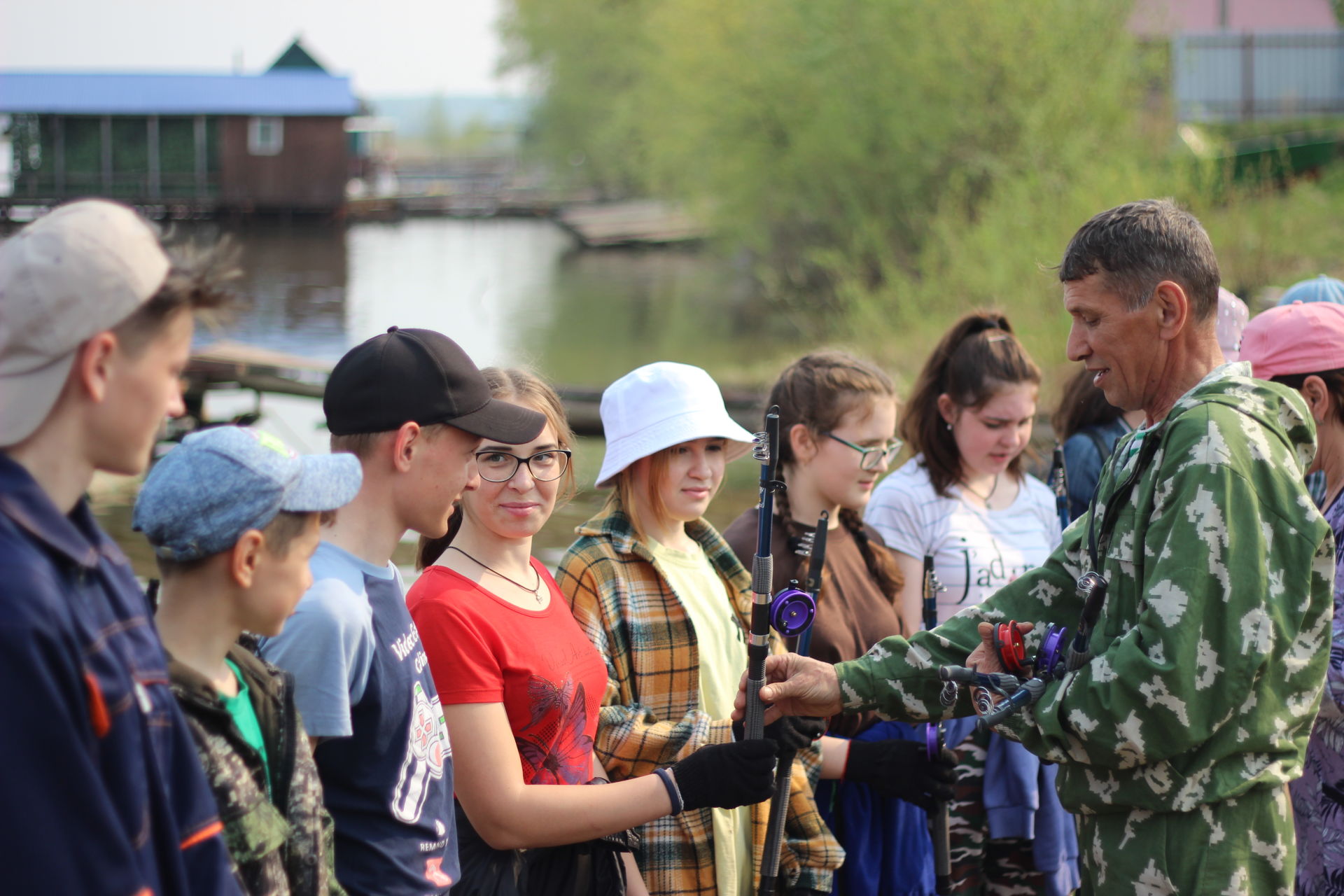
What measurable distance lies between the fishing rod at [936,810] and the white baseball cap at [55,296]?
91.5 inches

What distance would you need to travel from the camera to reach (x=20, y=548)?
1377mm

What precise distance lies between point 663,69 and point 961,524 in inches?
1124

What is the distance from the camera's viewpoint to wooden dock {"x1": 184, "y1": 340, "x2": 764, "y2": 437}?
496 inches

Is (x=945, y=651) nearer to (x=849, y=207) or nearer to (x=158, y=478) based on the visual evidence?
(x=158, y=478)

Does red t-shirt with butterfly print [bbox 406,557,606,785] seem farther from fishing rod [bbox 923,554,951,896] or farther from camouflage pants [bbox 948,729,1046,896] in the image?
camouflage pants [bbox 948,729,1046,896]

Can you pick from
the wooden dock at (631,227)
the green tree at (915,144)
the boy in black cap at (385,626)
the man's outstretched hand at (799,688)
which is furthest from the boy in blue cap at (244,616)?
the wooden dock at (631,227)

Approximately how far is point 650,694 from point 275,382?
11487mm

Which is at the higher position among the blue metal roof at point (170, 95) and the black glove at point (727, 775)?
the blue metal roof at point (170, 95)

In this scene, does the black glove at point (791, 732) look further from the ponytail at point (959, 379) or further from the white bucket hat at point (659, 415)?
the ponytail at point (959, 379)

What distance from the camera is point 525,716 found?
254 cm

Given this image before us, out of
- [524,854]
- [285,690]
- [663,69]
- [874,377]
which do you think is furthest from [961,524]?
[663,69]

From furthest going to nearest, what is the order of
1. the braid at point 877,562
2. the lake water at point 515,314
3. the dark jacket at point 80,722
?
the lake water at point 515,314 → the braid at point 877,562 → the dark jacket at point 80,722

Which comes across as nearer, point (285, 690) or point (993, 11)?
A: point (285, 690)

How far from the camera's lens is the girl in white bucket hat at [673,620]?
290 cm
